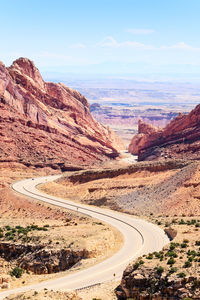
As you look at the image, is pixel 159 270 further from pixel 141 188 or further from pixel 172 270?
pixel 141 188

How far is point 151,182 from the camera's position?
8156 cm

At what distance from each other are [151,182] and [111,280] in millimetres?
45962

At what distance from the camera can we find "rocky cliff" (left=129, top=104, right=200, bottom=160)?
114 meters

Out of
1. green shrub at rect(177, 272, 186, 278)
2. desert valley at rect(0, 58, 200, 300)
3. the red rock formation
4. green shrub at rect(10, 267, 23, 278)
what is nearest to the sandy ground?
desert valley at rect(0, 58, 200, 300)

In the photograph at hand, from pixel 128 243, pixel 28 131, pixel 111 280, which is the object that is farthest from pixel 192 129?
pixel 111 280

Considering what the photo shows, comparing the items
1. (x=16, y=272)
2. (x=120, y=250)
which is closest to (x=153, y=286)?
(x=120, y=250)

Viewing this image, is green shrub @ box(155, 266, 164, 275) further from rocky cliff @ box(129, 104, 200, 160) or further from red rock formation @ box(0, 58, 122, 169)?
red rock formation @ box(0, 58, 122, 169)

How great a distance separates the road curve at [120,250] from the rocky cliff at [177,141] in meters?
43.0

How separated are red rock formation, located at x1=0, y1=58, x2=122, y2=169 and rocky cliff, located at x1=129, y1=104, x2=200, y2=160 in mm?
10951

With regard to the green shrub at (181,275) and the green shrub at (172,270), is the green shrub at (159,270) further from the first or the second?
the green shrub at (181,275)

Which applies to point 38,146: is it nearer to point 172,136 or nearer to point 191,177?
point 172,136

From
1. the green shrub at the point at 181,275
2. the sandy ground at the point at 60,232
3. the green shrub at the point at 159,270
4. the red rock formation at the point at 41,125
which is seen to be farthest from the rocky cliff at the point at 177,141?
the green shrub at the point at 181,275

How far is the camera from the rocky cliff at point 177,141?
114 m

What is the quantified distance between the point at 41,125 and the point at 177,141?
3459 centimetres
